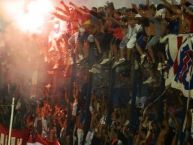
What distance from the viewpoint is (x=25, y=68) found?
18.0 metres

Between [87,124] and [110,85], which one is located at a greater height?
[110,85]

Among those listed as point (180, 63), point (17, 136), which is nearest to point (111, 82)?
point (180, 63)

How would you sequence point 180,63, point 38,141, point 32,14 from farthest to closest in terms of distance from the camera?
point 32,14 → point 180,63 → point 38,141

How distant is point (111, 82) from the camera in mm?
13383

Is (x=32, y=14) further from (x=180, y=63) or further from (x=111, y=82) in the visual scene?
(x=180, y=63)

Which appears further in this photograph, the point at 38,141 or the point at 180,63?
the point at 180,63

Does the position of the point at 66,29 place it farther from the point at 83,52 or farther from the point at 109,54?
the point at 109,54

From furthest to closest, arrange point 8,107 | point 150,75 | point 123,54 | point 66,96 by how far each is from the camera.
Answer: point 8,107 → point 66,96 → point 123,54 → point 150,75

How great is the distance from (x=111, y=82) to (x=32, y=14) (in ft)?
16.4

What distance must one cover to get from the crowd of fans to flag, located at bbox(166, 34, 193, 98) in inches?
8.4

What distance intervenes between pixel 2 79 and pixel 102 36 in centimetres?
623

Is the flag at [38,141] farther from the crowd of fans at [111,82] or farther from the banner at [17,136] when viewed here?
the crowd of fans at [111,82]

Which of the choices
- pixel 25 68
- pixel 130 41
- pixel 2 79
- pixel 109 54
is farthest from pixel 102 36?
pixel 2 79

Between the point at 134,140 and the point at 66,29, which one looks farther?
the point at 66,29
